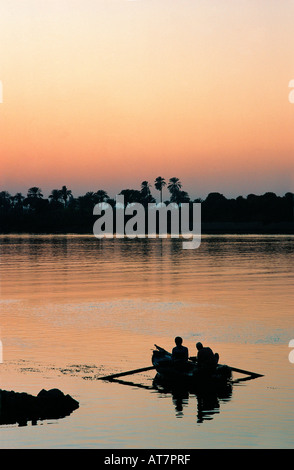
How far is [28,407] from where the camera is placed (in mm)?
26750

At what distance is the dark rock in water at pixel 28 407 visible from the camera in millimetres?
26516

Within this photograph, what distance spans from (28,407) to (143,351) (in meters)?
14.8

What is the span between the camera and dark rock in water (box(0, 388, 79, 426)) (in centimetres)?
2652

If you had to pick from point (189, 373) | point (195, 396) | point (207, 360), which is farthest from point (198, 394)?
point (207, 360)

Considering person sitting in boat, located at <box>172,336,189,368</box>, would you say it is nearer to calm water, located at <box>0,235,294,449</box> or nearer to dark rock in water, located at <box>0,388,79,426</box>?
calm water, located at <box>0,235,294,449</box>

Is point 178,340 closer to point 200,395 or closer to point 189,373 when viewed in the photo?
point 189,373

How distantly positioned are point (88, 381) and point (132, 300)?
34.6m

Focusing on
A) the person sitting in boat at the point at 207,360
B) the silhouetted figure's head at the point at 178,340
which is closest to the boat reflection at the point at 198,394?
the person sitting in boat at the point at 207,360

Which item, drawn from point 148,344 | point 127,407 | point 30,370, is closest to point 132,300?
point 148,344

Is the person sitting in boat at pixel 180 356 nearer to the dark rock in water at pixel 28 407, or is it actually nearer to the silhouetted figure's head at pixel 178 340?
the silhouetted figure's head at pixel 178 340

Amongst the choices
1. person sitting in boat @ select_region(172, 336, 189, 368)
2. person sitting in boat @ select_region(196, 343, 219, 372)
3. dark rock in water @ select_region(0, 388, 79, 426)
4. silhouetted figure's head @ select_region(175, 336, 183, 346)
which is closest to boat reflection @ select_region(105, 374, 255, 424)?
person sitting in boat @ select_region(196, 343, 219, 372)

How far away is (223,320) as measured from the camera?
53.4 meters
